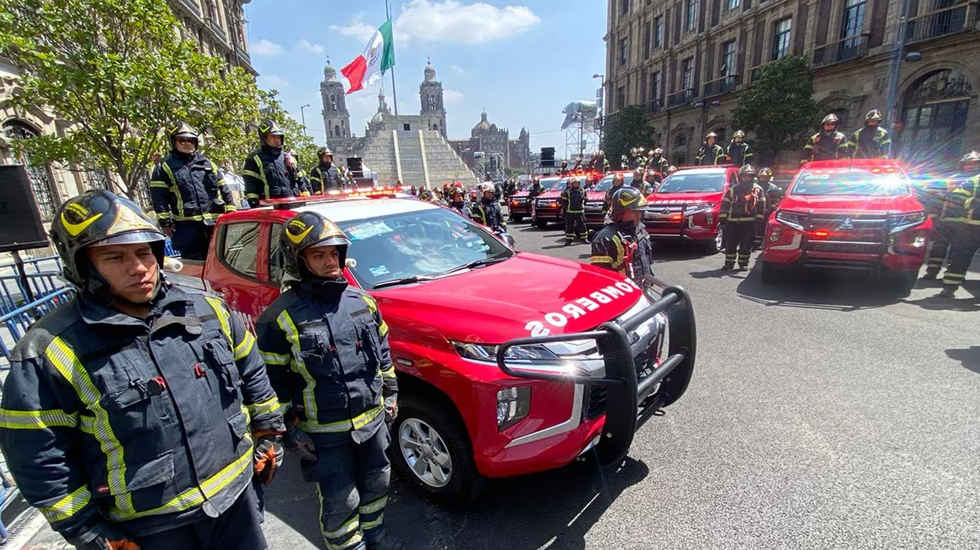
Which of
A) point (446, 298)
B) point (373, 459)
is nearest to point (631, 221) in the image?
point (446, 298)

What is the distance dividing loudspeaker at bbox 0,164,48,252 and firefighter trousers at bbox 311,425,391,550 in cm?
449

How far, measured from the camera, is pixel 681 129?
111 feet

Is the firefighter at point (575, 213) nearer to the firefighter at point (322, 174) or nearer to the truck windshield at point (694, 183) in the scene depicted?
the truck windshield at point (694, 183)

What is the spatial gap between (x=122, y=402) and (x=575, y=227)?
37.6 ft

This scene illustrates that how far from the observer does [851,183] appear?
666 cm

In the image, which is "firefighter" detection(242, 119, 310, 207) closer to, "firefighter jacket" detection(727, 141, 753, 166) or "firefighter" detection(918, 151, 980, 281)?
"firefighter" detection(918, 151, 980, 281)

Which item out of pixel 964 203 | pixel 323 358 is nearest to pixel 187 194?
pixel 323 358

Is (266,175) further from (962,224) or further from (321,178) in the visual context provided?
(962,224)

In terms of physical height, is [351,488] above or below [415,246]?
below

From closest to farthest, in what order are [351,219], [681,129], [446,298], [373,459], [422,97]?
[373,459]
[446,298]
[351,219]
[681,129]
[422,97]

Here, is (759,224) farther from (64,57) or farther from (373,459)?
(64,57)

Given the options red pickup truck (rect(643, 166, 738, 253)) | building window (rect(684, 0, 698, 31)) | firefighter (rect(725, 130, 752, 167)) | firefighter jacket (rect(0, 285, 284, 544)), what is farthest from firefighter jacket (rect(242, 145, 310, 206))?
building window (rect(684, 0, 698, 31))

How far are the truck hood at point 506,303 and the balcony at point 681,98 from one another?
35076mm

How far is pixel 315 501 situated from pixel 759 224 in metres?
10.6
